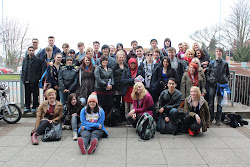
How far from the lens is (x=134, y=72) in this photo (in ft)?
21.0

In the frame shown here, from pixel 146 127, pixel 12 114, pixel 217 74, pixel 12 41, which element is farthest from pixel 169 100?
pixel 12 41

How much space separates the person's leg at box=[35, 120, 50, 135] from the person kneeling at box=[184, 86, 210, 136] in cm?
324

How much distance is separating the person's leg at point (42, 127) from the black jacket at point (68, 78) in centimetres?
130

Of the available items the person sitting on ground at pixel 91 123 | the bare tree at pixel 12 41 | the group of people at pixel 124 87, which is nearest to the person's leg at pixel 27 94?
the group of people at pixel 124 87

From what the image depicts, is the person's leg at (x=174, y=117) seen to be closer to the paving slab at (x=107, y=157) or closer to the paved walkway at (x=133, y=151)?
the paved walkway at (x=133, y=151)

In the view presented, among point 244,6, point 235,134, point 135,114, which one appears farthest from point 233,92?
point 244,6

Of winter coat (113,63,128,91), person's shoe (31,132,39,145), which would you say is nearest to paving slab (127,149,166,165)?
person's shoe (31,132,39,145)

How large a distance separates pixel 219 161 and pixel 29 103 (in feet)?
18.4

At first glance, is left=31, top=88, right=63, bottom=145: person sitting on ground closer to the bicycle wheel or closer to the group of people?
the group of people

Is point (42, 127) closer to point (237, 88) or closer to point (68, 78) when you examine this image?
point (68, 78)

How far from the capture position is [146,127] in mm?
5391

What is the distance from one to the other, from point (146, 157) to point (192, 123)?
1.79m

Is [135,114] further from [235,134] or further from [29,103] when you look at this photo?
[29,103]

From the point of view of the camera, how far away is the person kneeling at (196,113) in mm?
5527
